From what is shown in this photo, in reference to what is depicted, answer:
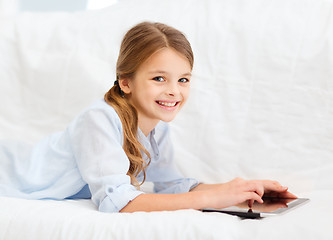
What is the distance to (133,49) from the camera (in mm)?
1246

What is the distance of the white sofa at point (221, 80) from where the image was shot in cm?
158

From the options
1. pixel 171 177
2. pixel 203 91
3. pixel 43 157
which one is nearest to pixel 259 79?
pixel 203 91

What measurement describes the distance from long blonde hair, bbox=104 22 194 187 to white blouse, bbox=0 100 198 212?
3 centimetres

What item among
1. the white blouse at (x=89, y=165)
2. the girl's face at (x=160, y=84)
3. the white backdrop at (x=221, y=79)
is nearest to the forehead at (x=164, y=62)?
the girl's face at (x=160, y=84)

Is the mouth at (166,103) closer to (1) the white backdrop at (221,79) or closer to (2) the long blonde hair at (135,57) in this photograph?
(2) the long blonde hair at (135,57)

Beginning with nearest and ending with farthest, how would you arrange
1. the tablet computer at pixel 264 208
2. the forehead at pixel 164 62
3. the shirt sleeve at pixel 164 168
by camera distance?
1. the tablet computer at pixel 264 208
2. the forehead at pixel 164 62
3. the shirt sleeve at pixel 164 168

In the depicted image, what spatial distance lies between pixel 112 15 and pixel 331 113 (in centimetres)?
83

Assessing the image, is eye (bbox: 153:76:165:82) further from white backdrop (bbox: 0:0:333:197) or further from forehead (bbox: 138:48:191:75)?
white backdrop (bbox: 0:0:333:197)

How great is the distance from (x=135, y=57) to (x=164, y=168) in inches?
15.6

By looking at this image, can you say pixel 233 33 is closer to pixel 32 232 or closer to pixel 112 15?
pixel 112 15

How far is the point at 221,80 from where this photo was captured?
5.50ft

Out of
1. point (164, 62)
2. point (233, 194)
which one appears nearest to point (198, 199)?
point (233, 194)

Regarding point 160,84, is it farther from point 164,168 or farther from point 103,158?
point 164,168

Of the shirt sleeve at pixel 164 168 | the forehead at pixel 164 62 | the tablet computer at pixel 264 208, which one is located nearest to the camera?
the tablet computer at pixel 264 208
